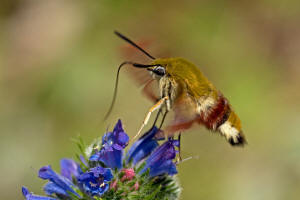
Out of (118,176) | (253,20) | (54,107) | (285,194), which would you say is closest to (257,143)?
(285,194)

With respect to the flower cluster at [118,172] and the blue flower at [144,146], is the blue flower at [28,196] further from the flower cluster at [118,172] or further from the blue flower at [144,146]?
the blue flower at [144,146]

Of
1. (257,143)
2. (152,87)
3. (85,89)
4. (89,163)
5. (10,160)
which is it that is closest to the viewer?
(89,163)

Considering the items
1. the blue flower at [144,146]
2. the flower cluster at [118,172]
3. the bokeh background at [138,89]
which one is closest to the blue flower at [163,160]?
the flower cluster at [118,172]

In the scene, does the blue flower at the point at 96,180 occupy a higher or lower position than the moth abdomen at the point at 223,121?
lower

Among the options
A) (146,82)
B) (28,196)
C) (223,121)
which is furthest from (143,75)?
(28,196)

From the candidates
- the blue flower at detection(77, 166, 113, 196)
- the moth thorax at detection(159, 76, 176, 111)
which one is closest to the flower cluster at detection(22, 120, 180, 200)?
the blue flower at detection(77, 166, 113, 196)

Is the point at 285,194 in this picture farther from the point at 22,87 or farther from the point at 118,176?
the point at 22,87
